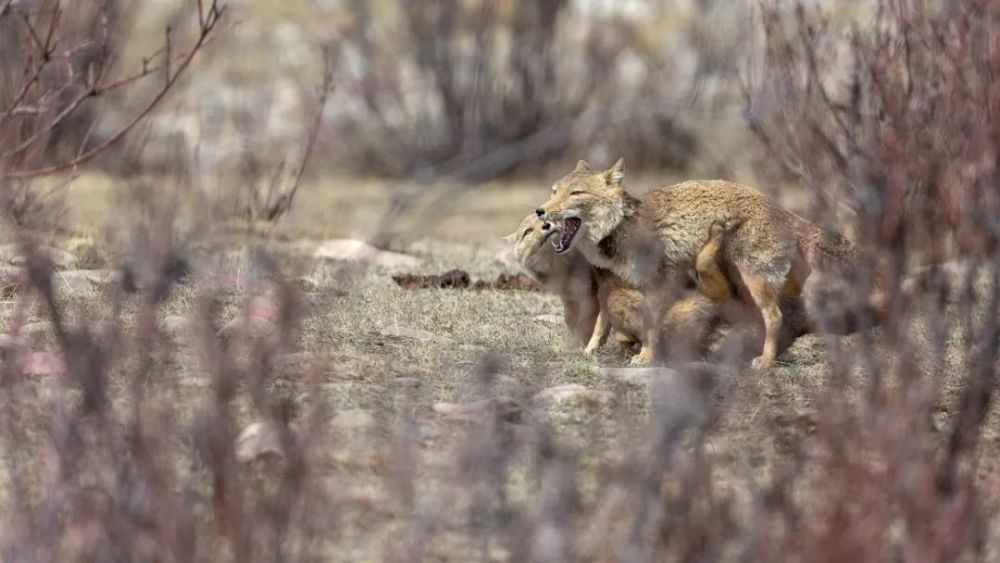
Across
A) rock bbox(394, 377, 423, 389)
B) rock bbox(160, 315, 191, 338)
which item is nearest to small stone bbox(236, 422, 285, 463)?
rock bbox(394, 377, 423, 389)

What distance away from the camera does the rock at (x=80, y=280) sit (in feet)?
23.9

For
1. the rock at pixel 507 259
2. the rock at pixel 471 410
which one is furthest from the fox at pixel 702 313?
the rock at pixel 507 259

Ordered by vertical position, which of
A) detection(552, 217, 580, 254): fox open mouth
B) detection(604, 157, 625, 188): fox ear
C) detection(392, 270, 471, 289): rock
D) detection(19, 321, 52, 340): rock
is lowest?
detection(19, 321, 52, 340): rock

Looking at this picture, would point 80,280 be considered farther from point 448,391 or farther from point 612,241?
point 448,391

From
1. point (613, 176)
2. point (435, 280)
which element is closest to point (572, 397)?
point (613, 176)

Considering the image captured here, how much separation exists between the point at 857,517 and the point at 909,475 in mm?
292

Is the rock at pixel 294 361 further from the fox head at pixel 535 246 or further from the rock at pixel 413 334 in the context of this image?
the fox head at pixel 535 246

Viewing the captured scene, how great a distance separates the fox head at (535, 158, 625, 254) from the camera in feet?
22.0

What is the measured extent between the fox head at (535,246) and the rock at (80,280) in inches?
67.7

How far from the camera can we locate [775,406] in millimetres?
5488

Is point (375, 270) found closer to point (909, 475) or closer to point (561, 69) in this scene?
point (909, 475)

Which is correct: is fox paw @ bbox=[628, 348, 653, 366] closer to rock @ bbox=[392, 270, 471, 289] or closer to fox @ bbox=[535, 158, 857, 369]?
fox @ bbox=[535, 158, 857, 369]

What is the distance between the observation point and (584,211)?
673cm

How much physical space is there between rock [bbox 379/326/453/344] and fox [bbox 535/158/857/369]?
22.8 inches
